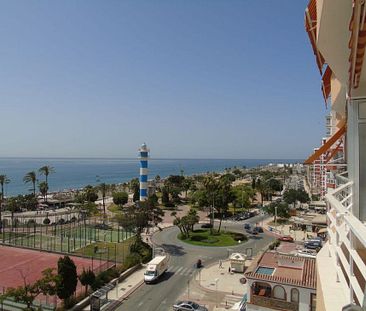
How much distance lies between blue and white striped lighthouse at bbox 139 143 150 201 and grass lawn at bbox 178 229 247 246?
618 inches

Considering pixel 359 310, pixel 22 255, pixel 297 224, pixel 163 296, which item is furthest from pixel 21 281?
pixel 297 224

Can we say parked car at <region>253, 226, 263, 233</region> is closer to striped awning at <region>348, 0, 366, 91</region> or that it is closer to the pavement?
the pavement

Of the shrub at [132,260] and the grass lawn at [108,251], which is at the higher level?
the shrub at [132,260]

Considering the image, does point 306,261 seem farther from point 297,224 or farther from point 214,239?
point 297,224

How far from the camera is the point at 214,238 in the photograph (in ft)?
145

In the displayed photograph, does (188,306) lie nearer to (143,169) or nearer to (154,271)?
(154,271)

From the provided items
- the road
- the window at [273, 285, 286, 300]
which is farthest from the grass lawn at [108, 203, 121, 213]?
the window at [273, 285, 286, 300]

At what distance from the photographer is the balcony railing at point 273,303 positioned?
17.2m

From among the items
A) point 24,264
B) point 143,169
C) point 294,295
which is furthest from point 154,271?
point 143,169

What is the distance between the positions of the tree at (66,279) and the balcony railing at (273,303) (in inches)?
474

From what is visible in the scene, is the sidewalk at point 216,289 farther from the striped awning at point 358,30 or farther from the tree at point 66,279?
the striped awning at point 358,30

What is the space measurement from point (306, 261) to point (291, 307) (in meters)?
4.23

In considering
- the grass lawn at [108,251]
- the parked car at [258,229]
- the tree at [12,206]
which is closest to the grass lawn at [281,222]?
the parked car at [258,229]

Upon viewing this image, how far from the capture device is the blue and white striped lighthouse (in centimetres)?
6046
